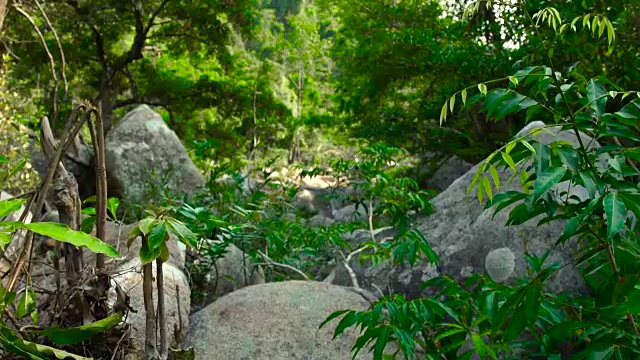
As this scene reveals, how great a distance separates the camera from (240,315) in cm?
236

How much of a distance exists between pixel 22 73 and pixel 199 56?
325cm

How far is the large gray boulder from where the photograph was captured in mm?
2820

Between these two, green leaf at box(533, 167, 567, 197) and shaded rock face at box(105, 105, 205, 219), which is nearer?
green leaf at box(533, 167, 567, 197)

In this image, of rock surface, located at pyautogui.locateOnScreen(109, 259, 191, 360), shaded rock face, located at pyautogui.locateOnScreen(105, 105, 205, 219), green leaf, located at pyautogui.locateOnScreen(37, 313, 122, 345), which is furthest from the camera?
shaded rock face, located at pyautogui.locateOnScreen(105, 105, 205, 219)

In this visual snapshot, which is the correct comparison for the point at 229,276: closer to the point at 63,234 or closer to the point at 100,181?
the point at 100,181

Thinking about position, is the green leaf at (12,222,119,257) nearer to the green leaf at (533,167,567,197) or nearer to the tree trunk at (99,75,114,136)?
the green leaf at (533,167,567,197)

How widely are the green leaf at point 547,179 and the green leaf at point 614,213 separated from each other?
0.32 ft

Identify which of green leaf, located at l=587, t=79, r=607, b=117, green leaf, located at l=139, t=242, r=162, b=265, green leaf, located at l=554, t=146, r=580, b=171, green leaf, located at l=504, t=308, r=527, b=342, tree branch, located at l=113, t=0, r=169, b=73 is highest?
tree branch, located at l=113, t=0, r=169, b=73

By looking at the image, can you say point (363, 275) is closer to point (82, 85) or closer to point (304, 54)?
point (82, 85)

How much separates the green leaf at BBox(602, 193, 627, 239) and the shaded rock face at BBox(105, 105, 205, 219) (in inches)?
217

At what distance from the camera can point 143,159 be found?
6742 millimetres

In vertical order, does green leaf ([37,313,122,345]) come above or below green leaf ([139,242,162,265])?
below

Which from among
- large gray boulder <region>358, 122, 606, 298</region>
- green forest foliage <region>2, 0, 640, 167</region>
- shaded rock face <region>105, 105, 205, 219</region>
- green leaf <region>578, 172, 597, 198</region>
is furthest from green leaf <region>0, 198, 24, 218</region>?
green forest foliage <region>2, 0, 640, 167</region>

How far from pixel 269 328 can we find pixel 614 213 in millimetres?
1537
